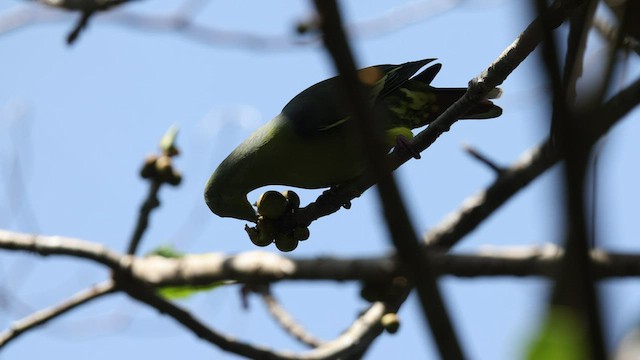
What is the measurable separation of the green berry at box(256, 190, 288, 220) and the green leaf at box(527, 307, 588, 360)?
220 cm

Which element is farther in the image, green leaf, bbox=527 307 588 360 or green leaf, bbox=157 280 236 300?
green leaf, bbox=157 280 236 300

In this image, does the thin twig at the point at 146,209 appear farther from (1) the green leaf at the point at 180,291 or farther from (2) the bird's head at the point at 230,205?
(2) the bird's head at the point at 230,205

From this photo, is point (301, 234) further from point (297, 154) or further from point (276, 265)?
point (276, 265)

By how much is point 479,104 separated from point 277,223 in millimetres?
1033

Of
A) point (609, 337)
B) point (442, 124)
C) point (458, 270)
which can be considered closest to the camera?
point (609, 337)

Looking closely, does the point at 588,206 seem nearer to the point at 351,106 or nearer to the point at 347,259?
the point at 351,106

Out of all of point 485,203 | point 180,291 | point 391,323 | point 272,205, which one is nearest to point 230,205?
point 272,205

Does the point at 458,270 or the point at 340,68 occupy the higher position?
the point at 458,270

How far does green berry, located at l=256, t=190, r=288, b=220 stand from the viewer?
3.09 meters

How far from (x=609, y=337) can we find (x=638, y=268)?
3354mm

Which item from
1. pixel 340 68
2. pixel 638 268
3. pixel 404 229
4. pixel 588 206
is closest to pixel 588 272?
pixel 588 206

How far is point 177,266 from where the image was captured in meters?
4.31

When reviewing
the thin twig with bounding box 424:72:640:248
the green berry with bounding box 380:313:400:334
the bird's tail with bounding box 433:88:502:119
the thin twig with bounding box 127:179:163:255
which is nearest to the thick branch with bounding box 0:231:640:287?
the thin twig with bounding box 127:179:163:255

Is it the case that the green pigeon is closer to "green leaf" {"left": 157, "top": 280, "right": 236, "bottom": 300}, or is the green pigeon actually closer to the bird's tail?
the bird's tail
